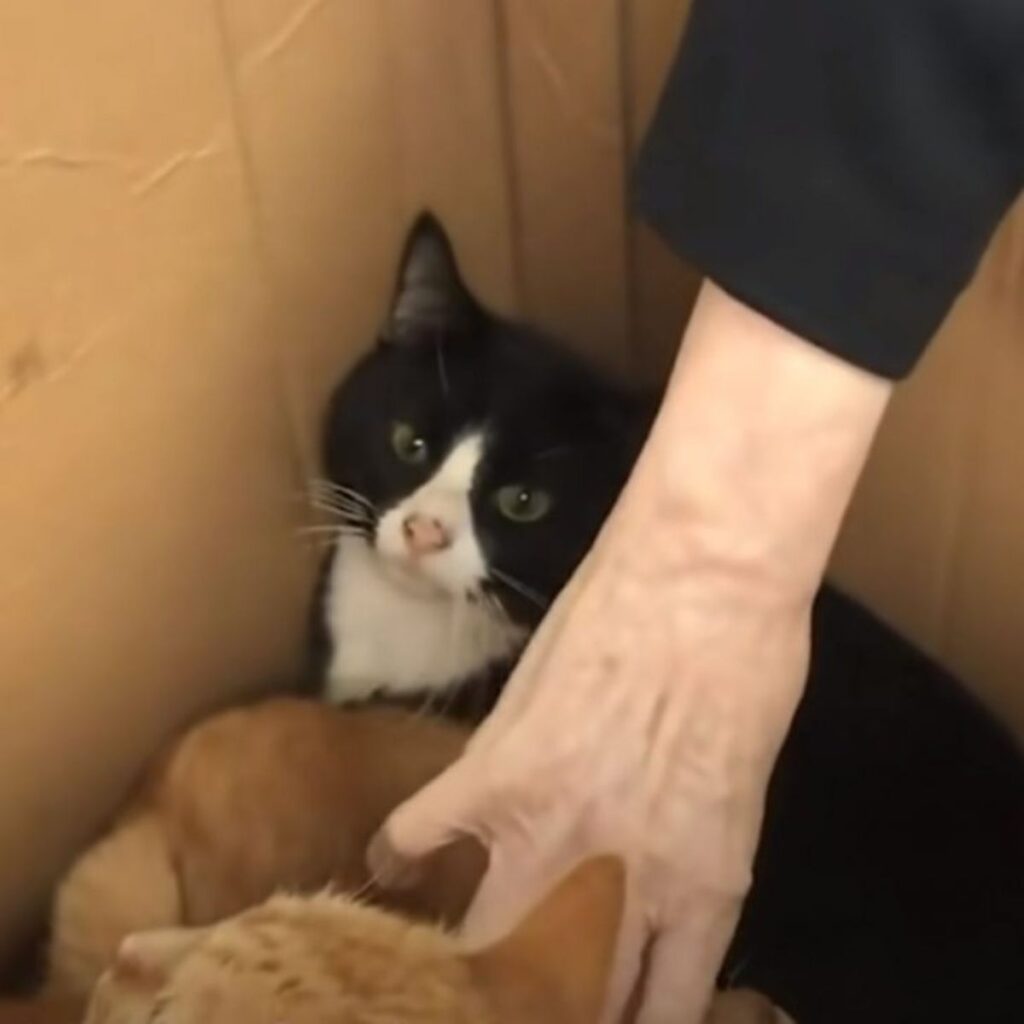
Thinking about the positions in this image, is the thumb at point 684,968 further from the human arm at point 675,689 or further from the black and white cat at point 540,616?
the black and white cat at point 540,616

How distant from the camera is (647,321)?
1156 mm

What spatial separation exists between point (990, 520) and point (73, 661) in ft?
1.54

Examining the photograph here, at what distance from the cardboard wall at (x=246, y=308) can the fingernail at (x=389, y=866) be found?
0.21 meters

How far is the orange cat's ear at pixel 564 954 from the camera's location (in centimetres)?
69

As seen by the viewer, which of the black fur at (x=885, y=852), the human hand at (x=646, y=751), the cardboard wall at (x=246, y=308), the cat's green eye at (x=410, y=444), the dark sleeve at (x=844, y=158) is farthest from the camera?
the cat's green eye at (x=410, y=444)

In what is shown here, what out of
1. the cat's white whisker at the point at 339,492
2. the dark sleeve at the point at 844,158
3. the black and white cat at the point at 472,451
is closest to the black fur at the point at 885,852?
the black and white cat at the point at 472,451

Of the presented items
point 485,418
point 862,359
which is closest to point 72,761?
point 485,418

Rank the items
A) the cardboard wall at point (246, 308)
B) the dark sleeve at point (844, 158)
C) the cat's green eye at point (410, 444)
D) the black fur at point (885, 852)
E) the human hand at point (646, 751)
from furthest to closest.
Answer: the cat's green eye at point (410, 444), the black fur at point (885, 852), the cardboard wall at point (246, 308), the human hand at point (646, 751), the dark sleeve at point (844, 158)

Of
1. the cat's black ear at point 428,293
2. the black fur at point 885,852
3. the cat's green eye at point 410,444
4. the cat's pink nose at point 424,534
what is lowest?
the black fur at point 885,852

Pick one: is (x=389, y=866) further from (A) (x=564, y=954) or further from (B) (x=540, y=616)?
(B) (x=540, y=616)

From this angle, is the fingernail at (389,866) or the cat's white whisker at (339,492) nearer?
the fingernail at (389,866)

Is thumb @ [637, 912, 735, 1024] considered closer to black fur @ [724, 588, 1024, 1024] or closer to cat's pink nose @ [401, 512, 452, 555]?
black fur @ [724, 588, 1024, 1024]

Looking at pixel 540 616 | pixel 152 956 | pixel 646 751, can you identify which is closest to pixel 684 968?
pixel 646 751

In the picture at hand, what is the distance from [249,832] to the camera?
0.97 metres
